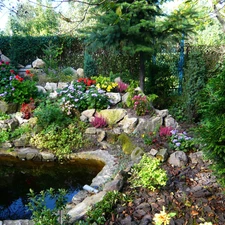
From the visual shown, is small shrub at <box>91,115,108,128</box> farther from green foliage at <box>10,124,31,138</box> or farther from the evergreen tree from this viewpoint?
the evergreen tree

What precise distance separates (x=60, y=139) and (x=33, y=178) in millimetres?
1081

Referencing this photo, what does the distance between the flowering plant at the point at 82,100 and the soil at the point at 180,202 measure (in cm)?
284

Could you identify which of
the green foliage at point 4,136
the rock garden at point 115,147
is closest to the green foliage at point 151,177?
the rock garden at point 115,147

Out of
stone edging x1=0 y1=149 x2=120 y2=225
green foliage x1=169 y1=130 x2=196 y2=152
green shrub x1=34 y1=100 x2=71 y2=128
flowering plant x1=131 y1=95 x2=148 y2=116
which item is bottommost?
stone edging x1=0 y1=149 x2=120 y2=225

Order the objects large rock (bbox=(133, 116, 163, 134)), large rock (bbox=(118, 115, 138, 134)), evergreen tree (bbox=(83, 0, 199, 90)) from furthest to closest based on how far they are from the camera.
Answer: evergreen tree (bbox=(83, 0, 199, 90)) → large rock (bbox=(118, 115, 138, 134)) → large rock (bbox=(133, 116, 163, 134))

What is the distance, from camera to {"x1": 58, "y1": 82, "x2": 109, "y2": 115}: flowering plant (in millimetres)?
5930

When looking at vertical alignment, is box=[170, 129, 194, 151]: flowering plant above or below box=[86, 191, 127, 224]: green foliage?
above

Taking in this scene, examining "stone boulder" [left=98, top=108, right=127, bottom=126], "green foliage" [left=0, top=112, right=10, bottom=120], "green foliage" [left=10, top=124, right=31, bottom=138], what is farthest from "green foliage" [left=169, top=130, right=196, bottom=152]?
"green foliage" [left=0, top=112, right=10, bottom=120]

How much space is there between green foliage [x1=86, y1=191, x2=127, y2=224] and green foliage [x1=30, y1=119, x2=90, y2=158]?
7.39 feet

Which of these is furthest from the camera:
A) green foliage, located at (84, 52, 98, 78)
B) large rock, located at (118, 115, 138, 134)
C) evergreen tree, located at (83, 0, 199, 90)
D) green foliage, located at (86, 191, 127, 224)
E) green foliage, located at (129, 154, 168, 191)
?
green foliage, located at (84, 52, 98, 78)

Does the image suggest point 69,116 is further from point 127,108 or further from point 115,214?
point 115,214

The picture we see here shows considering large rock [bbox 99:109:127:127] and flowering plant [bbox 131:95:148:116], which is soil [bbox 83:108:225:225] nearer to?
flowering plant [bbox 131:95:148:116]

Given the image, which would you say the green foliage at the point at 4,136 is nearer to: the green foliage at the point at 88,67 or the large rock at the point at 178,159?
the green foliage at the point at 88,67

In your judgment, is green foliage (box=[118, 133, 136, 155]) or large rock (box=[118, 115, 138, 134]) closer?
green foliage (box=[118, 133, 136, 155])
